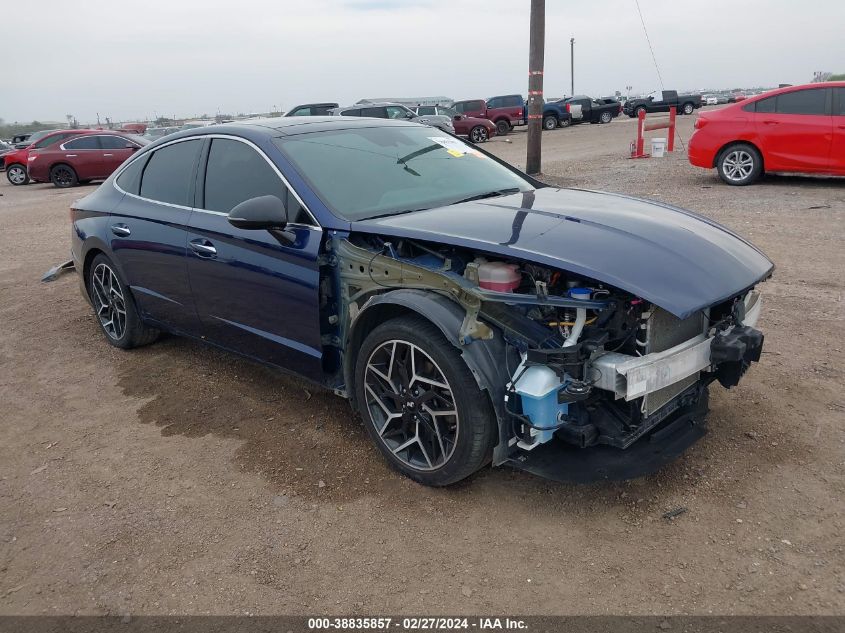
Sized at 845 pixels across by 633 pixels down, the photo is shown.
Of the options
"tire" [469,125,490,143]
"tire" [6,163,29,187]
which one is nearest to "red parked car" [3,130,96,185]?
"tire" [6,163,29,187]

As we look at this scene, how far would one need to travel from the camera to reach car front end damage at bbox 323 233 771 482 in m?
2.75

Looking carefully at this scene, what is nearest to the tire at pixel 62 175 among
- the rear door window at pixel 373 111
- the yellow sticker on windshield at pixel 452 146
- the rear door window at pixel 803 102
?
the rear door window at pixel 373 111

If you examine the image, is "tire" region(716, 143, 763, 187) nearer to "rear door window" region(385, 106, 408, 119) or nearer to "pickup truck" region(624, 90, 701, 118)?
"rear door window" region(385, 106, 408, 119)

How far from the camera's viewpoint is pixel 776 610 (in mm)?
2398

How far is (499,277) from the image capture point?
114 inches

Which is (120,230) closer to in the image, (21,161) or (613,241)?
(613,241)

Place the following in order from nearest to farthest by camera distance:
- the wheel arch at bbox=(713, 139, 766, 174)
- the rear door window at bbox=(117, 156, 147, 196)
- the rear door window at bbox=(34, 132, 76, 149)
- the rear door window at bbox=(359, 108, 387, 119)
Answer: the rear door window at bbox=(117, 156, 147, 196)
the wheel arch at bbox=(713, 139, 766, 174)
the rear door window at bbox=(34, 132, 76, 149)
the rear door window at bbox=(359, 108, 387, 119)

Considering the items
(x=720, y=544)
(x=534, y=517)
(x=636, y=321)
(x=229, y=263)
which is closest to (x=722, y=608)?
(x=720, y=544)

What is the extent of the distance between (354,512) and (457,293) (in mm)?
1105

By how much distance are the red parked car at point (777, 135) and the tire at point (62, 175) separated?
1640cm

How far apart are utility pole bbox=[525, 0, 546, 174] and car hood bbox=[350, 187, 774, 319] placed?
10492 mm

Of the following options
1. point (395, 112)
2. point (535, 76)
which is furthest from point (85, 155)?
point (535, 76)

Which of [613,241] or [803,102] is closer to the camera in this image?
[613,241]

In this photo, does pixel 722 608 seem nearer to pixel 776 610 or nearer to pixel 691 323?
pixel 776 610
